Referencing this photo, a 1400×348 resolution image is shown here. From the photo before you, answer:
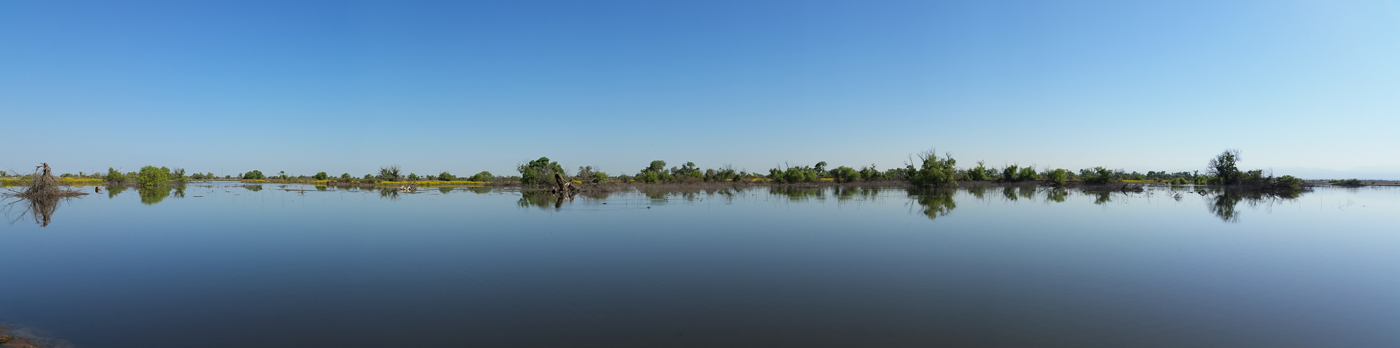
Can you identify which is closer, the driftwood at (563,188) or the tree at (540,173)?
the driftwood at (563,188)

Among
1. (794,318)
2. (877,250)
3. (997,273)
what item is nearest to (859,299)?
(794,318)

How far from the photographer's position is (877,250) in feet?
32.9

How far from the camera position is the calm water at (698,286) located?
5203 mm

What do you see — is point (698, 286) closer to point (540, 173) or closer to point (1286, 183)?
point (540, 173)

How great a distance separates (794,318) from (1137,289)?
16.2 ft

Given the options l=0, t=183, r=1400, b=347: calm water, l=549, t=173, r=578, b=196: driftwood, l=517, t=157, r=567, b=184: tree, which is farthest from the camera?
l=517, t=157, r=567, b=184: tree

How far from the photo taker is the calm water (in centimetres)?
520

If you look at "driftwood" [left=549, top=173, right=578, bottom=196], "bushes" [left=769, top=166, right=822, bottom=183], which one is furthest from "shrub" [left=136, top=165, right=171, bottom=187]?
"bushes" [left=769, top=166, right=822, bottom=183]

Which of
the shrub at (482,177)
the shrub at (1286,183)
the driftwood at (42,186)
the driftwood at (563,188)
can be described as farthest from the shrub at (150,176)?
the shrub at (1286,183)

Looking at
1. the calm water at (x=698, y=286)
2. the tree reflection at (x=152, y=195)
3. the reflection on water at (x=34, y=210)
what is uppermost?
the tree reflection at (x=152, y=195)

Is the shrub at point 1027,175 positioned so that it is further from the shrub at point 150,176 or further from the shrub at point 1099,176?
the shrub at point 150,176

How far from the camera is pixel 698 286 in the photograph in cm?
710

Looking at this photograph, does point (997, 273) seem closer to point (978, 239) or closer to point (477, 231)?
point (978, 239)

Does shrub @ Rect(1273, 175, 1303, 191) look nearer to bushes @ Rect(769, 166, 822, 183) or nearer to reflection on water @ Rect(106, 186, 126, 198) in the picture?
bushes @ Rect(769, 166, 822, 183)
